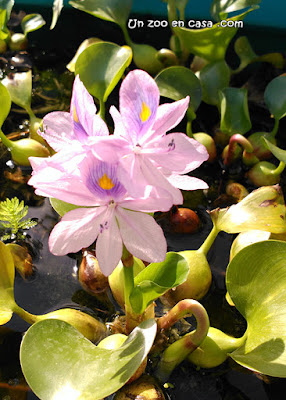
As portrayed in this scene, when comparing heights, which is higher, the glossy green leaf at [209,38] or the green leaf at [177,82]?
the glossy green leaf at [209,38]

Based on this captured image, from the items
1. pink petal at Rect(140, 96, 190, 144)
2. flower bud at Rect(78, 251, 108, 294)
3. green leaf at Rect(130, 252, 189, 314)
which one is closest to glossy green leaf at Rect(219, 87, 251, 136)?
flower bud at Rect(78, 251, 108, 294)

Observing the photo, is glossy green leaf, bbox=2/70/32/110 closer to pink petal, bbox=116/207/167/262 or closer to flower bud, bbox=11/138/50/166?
flower bud, bbox=11/138/50/166

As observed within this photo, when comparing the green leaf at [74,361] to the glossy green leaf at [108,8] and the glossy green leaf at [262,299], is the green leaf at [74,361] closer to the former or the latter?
the glossy green leaf at [262,299]

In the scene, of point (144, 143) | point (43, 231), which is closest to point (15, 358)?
point (43, 231)

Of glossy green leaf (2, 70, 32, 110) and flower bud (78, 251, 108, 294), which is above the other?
glossy green leaf (2, 70, 32, 110)

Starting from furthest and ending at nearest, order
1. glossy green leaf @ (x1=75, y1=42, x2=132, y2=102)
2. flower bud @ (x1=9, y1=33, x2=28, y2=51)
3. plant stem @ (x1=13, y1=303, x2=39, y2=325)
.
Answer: flower bud @ (x1=9, y1=33, x2=28, y2=51)
glossy green leaf @ (x1=75, y1=42, x2=132, y2=102)
plant stem @ (x1=13, y1=303, x2=39, y2=325)

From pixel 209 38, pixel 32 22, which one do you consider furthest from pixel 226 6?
pixel 32 22

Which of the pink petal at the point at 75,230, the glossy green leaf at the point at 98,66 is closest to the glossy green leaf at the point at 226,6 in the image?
the glossy green leaf at the point at 98,66
